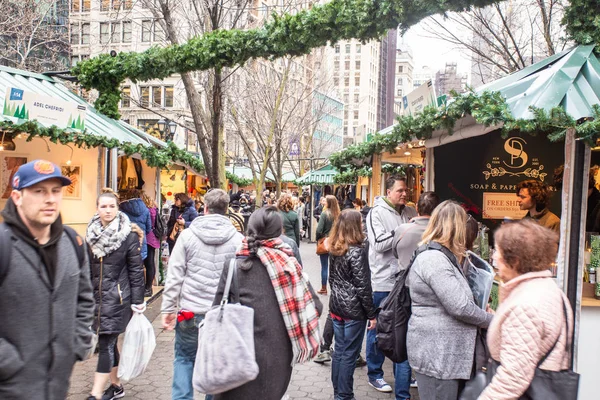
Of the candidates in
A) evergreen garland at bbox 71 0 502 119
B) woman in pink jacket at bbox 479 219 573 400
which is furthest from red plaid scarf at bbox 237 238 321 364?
evergreen garland at bbox 71 0 502 119

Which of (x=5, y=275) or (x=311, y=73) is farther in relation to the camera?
(x=311, y=73)

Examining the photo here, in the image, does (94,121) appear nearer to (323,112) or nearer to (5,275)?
(5,275)

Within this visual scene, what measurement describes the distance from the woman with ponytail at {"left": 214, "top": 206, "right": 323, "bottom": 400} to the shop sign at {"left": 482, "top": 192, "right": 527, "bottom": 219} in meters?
5.29

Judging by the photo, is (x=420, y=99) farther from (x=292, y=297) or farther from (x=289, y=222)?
(x=292, y=297)

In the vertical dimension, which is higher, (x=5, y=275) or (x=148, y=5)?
(x=148, y=5)

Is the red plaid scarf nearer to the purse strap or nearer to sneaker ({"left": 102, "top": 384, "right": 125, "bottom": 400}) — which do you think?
the purse strap

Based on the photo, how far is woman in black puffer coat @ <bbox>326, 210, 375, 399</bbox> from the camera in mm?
4820

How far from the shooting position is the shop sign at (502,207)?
7.71 metres

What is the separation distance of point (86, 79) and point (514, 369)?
9574 millimetres

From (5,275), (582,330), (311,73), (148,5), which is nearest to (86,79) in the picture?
(148,5)

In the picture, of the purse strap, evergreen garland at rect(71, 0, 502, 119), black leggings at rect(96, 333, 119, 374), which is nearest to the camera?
the purse strap

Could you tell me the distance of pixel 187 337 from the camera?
4.18m

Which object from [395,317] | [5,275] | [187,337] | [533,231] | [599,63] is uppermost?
[599,63]

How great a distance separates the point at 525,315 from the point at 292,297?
1.37m
